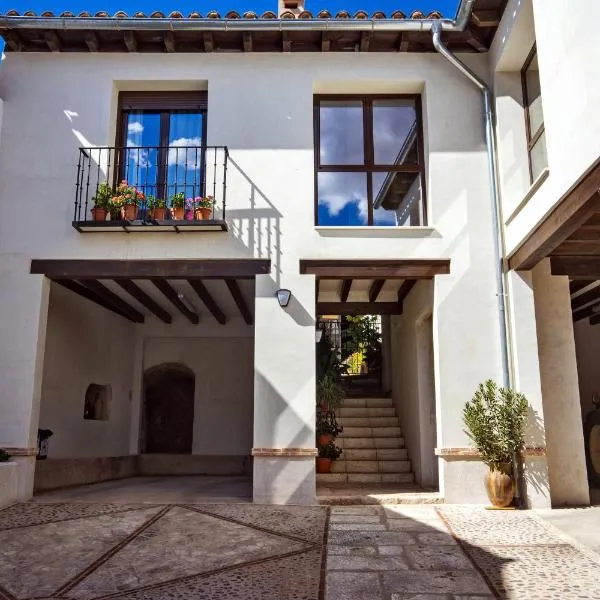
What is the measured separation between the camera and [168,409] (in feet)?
40.0

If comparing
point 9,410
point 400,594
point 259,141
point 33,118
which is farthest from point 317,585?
point 33,118

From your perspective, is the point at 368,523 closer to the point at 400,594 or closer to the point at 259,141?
the point at 400,594

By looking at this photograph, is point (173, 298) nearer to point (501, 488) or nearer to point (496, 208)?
point (496, 208)

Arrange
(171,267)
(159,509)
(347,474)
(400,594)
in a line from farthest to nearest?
(347,474)
(171,267)
(159,509)
(400,594)

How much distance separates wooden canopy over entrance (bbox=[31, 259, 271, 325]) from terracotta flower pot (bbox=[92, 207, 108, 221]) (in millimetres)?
540

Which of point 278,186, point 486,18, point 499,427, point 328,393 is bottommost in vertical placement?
point 499,427

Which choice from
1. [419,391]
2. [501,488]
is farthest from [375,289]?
[501,488]

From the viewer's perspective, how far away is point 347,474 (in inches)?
360

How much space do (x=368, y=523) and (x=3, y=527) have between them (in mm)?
3516

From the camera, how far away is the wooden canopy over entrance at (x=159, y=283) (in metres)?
7.68

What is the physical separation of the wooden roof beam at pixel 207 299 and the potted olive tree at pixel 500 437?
13.6ft

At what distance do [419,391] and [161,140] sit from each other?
5.02 metres

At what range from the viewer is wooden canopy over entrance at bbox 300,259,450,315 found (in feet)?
25.1

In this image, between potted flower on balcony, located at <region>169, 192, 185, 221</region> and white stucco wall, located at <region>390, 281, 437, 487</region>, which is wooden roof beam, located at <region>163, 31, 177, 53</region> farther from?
white stucco wall, located at <region>390, 281, 437, 487</region>
